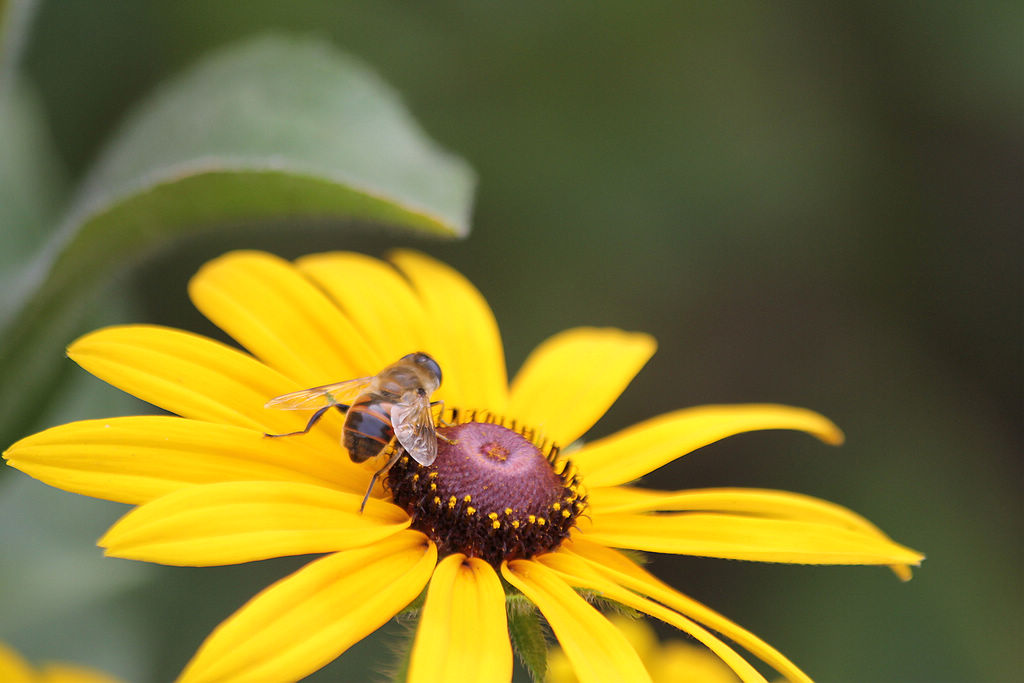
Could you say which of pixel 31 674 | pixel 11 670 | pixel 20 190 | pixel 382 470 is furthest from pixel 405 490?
pixel 20 190

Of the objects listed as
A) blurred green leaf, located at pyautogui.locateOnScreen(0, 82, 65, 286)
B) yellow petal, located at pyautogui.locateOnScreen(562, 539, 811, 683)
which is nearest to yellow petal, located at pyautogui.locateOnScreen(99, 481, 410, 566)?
yellow petal, located at pyautogui.locateOnScreen(562, 539, 811, 683)

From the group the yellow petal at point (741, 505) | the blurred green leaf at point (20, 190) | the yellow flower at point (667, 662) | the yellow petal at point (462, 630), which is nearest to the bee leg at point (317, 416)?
the yellow petal at point (462, 630)

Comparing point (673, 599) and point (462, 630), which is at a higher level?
point (673, 599)

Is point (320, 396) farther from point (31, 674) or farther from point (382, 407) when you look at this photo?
point (31, 674)

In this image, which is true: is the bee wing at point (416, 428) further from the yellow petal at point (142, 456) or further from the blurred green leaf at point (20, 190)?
the blurred green leaf at point (20, 190)

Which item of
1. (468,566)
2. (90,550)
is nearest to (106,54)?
(90,550)

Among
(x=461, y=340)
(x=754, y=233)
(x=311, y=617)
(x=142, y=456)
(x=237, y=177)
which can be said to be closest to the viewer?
(x=311, y=617)

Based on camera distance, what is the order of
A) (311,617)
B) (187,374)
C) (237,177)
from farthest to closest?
(237,177) → (187,374) → (311,617)
